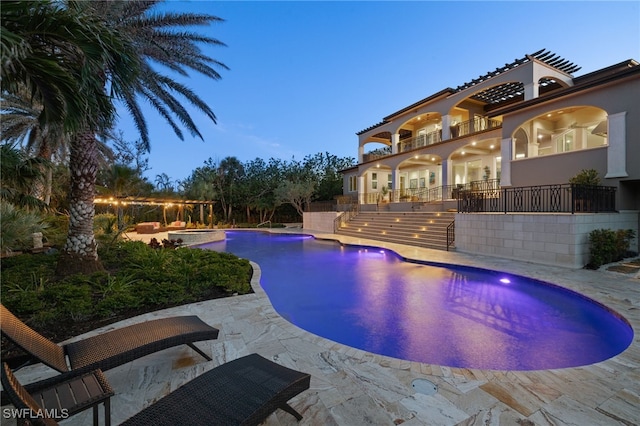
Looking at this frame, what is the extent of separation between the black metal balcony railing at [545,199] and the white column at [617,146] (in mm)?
653

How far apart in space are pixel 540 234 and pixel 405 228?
7439 mm

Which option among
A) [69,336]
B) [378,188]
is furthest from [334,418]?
[378,188]

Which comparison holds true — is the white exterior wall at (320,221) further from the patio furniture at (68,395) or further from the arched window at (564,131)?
the patio furniture at (68,395)

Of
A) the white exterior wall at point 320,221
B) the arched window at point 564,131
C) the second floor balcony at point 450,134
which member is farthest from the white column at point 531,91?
the white exterior wall at point 320,221

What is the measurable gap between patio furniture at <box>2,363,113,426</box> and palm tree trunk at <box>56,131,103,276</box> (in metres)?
5.06

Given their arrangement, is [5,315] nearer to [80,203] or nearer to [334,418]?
[334,418]

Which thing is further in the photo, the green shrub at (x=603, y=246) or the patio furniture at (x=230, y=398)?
the green shrub at (x=603, y=246)

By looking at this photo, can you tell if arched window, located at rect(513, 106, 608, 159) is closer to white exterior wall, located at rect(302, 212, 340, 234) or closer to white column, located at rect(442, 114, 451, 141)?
white column, located at rect(442, 114, 451, 141)

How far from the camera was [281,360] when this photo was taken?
11.2 ft

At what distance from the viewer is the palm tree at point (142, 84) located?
6.29 meters

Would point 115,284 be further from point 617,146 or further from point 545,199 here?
point 617,146

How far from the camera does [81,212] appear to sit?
6.40 m

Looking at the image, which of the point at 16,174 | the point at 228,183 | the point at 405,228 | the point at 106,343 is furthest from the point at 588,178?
the point at 228,183

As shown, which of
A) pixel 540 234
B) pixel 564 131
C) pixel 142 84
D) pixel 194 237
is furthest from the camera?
pixel 194 237
